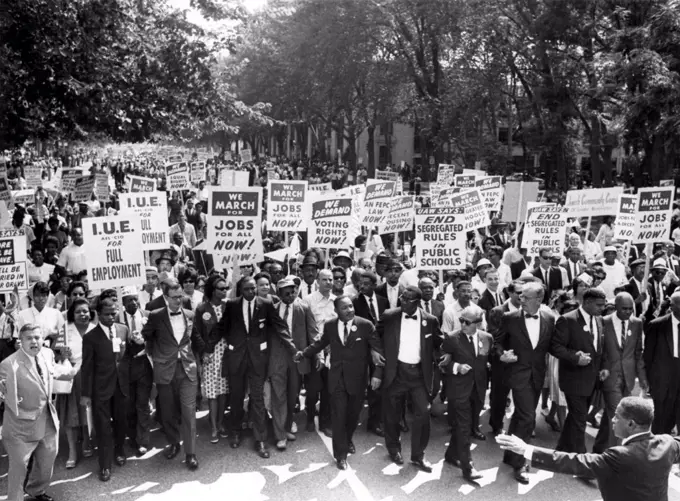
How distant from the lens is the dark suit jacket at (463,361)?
293 inches

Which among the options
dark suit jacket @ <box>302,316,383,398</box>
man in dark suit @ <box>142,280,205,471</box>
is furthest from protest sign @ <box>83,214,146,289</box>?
dark suit jacket @ <box>302,316,383,398</box>

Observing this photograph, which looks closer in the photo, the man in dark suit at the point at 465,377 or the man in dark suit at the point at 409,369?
the man in dark suit at the point at 465,377

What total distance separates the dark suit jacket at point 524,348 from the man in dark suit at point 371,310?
169 centimetres

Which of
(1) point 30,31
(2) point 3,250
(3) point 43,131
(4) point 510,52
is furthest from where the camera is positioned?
(4) point 510,52

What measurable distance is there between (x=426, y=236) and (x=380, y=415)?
8.63 ft

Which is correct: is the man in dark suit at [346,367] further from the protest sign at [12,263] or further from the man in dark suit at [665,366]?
the protest sign at [12,263]

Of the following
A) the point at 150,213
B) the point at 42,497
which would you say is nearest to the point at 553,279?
the point at 150,213

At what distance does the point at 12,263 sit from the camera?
8664mm

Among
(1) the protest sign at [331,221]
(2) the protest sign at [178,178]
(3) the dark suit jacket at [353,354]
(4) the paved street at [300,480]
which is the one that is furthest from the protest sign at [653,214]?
(2) the protest sign at [178,178]

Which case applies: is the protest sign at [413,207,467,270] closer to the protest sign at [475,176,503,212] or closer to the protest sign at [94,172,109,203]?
the protest sign at [475,176,503,212]

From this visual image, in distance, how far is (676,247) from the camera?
16.5 meters

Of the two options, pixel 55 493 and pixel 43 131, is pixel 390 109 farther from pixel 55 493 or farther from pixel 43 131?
pixel 55 493

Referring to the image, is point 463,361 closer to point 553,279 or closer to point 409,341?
point 409,341

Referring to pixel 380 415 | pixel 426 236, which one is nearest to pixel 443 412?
pixel 380 415
